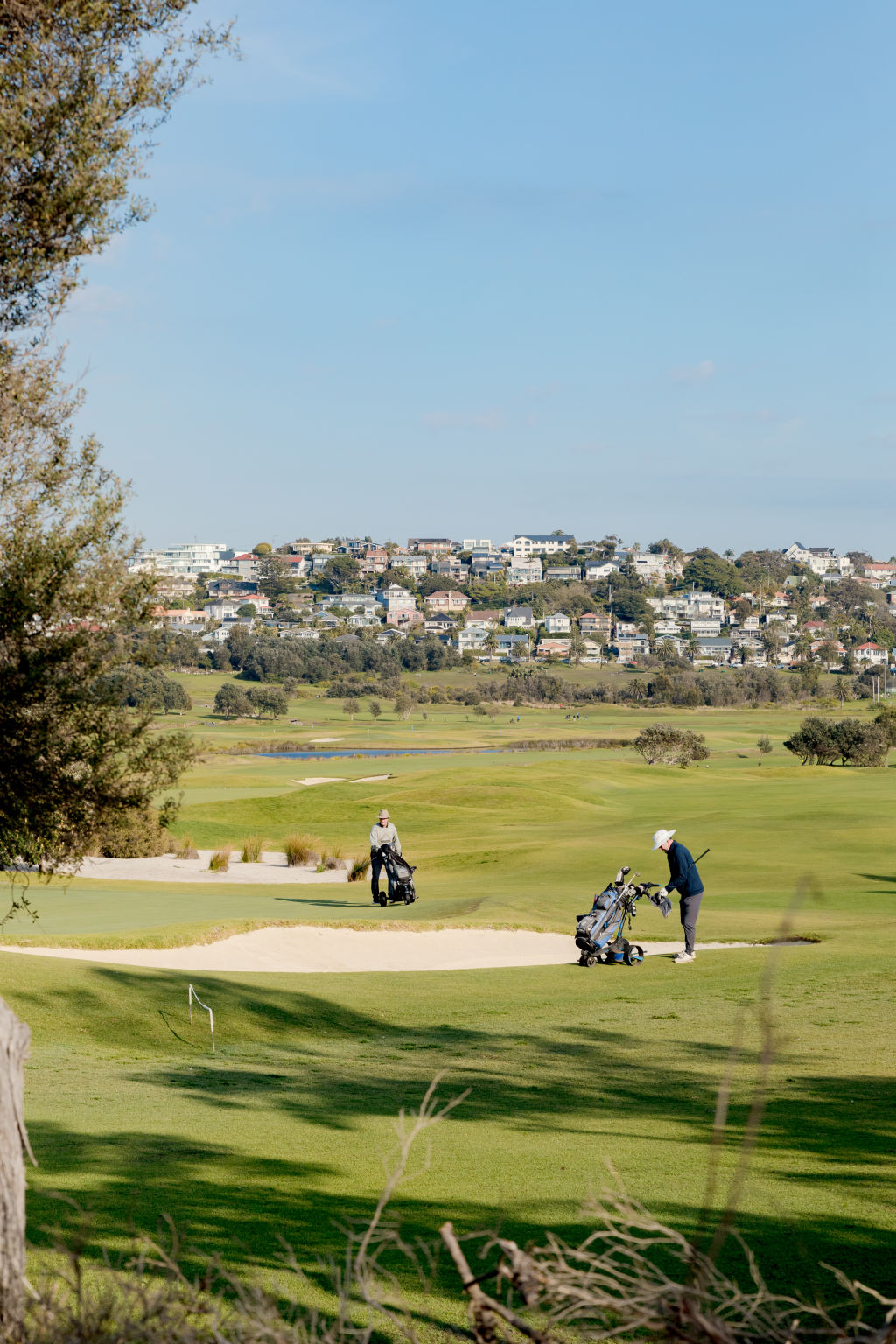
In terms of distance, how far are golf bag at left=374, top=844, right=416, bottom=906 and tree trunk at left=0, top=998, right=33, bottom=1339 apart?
20.3m

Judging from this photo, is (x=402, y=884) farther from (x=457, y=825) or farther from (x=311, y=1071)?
(x=457, y=825)

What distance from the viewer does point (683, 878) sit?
1683cm

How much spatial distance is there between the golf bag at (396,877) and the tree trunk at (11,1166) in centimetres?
2028

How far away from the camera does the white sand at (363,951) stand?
18172mm

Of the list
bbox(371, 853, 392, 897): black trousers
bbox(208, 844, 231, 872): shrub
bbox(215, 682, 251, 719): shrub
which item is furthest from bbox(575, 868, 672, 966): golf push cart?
bbox(215, 682, 251, 719): shrub

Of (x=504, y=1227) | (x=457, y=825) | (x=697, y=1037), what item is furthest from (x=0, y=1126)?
(x=457, y=825)

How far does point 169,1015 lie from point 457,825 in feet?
101

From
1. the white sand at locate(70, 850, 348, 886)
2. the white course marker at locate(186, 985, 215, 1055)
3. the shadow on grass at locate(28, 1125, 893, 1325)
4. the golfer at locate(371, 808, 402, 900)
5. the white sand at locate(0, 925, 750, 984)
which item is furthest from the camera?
the white sand at locate(70, 850, 348, 886)

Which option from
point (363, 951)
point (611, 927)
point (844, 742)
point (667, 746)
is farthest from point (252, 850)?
point (844, 742)

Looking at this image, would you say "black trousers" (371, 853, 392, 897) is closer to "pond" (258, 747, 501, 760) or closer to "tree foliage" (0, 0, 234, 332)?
"tree foliage" (0, 0, 234, 332)

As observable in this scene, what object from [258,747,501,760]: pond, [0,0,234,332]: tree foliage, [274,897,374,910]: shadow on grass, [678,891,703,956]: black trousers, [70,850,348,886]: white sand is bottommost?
[258,747,501,760]: pond

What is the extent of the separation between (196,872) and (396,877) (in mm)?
11152

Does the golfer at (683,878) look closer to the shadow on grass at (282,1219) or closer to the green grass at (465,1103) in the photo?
the green grass at (465,1103)

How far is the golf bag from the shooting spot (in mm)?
23984
